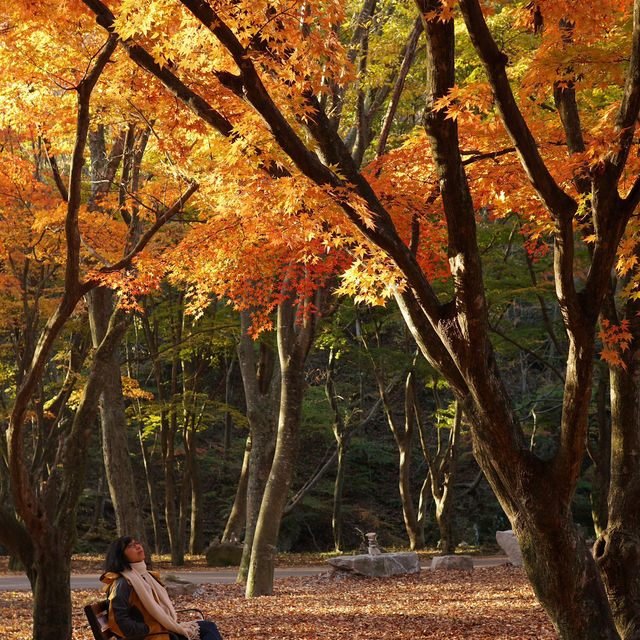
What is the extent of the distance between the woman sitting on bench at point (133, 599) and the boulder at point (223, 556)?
506 inches

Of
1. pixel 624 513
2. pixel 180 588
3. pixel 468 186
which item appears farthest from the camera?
pixel 180 588

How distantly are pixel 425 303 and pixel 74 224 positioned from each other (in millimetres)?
3185

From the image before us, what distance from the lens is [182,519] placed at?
17953 millimetres

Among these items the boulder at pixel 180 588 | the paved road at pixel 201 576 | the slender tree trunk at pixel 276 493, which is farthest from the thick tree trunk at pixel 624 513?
the paved road at pixel 201 576

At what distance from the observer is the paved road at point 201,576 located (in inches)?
499

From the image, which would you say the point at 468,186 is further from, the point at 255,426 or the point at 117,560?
the point at 255,426

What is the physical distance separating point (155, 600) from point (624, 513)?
14.0 feet

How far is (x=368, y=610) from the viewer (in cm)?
893

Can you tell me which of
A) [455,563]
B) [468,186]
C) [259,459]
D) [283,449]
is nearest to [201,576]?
[259,459]

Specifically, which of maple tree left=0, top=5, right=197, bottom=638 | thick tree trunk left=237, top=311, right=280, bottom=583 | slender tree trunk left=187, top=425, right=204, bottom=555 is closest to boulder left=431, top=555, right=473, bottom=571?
thick tree trunk left=237, top=311, right=280, bottom=583

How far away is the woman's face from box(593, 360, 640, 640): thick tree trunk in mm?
4059

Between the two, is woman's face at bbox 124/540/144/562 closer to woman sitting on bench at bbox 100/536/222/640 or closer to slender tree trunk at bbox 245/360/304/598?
woman sitting on bench at bbox 100/536/222/640

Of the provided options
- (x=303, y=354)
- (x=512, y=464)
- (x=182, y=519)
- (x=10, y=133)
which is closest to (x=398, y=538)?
(x=182, y=519)

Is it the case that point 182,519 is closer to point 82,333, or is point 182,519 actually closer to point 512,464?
point 82,333
